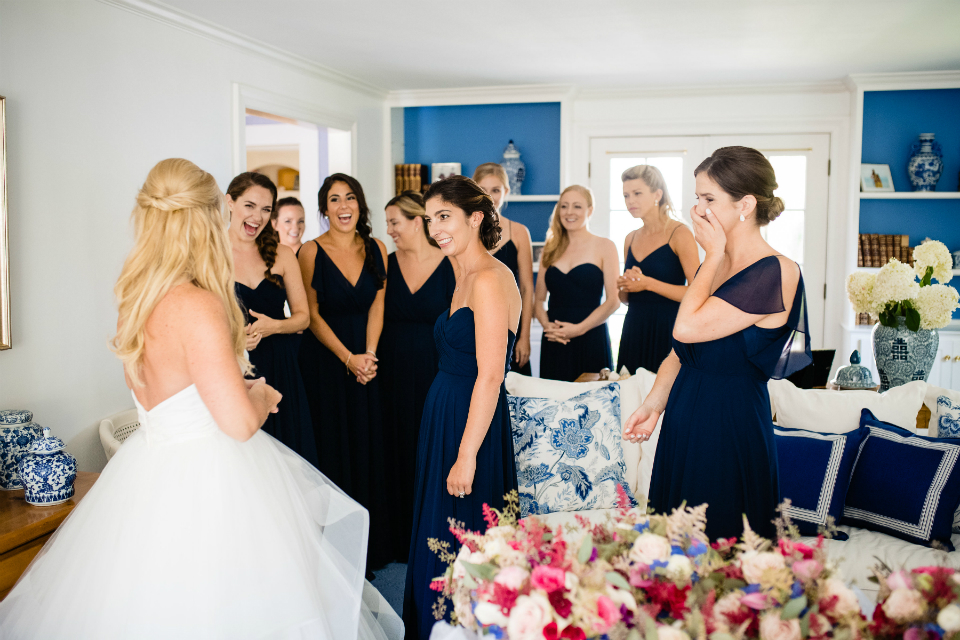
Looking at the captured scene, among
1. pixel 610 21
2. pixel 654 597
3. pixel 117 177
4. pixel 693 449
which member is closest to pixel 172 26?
pixel 117 177

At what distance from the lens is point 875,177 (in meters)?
5.18

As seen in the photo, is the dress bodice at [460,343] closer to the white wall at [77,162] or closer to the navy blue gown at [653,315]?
the white wall at [77,162]

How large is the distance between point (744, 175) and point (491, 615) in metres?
1.26

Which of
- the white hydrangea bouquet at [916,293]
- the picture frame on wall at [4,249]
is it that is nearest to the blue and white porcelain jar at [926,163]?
the white hydrangea bouquet at [916,293]

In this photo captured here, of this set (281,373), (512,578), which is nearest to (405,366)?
(281,373)

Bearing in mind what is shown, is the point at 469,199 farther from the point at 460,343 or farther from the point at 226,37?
the point at 226,37

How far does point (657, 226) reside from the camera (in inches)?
149

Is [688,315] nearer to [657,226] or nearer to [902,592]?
[902,592]

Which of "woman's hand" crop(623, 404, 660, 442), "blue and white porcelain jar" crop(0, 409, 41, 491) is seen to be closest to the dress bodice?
"woman's hand" crop(623, 404, 660, 442)

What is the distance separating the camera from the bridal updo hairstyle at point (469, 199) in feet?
6.98

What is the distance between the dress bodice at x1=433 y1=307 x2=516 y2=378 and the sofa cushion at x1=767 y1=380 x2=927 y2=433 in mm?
1313

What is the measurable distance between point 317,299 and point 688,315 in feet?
6.36

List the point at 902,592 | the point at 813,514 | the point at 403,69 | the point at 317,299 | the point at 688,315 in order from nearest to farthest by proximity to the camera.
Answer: the point at 902,592 < the point at 688,315 < the point at 813,514 < the point at 317,299 < the point at 403,69

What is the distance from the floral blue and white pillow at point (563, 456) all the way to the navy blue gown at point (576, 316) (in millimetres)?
1227
